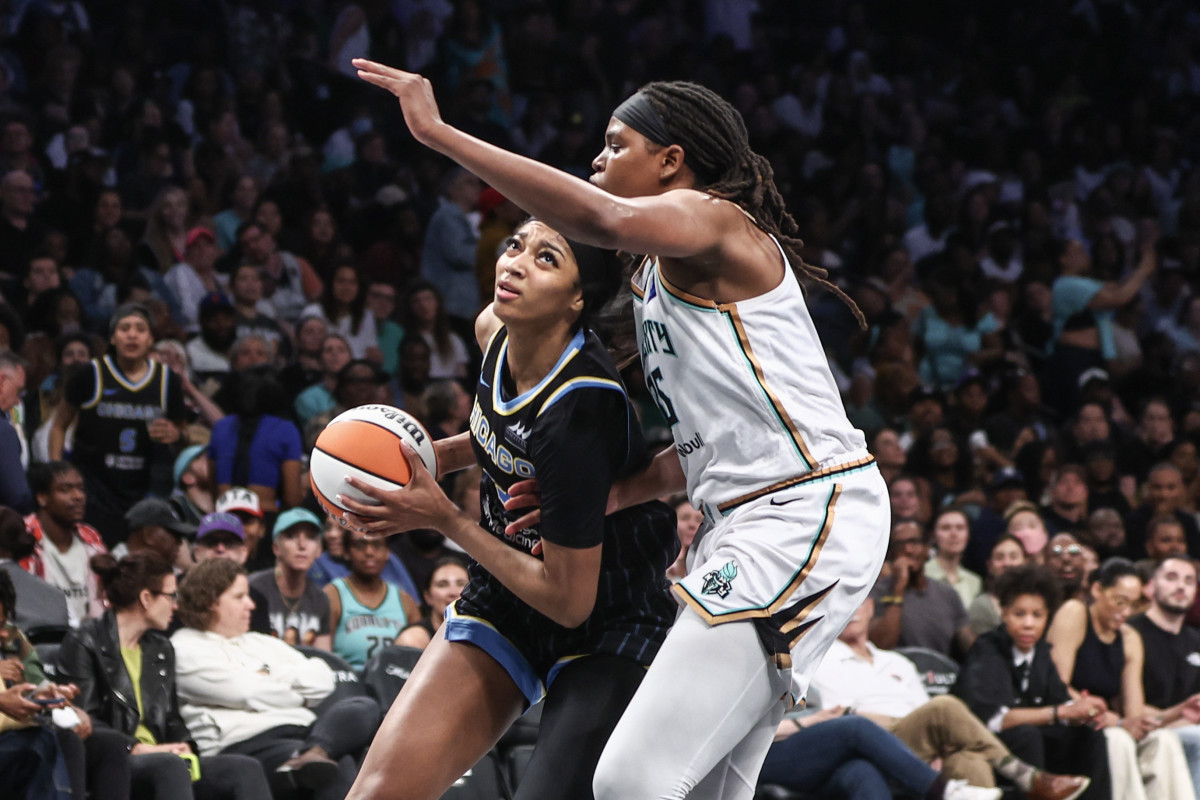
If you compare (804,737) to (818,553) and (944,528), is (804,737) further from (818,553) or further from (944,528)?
(818,553)

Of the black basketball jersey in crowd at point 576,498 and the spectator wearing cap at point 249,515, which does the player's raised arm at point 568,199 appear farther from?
the spectator wearing cap at point 249,515

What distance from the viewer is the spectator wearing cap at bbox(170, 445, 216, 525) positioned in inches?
313

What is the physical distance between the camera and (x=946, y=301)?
39.1 feet

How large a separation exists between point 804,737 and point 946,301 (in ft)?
19.4

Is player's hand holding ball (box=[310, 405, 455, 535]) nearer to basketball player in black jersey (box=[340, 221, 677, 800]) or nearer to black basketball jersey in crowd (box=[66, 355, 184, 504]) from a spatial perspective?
basketball player in black jersey (box=[340, 221, 677, 800])

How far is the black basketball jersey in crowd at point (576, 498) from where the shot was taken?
3.44 m

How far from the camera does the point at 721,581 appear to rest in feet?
10.5

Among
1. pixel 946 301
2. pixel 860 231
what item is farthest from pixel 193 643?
pixel 860 231

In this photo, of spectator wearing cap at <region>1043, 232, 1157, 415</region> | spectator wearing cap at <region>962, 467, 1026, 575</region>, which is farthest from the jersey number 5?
spectator wearing cap at <region>1043, 232, 1157, 415</region>

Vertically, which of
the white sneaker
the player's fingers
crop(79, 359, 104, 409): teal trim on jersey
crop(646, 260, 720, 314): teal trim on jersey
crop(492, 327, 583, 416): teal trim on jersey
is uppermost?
crop(646, 260, 720, 314): teal trim on jersey

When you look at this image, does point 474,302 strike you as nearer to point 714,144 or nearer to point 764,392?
point 714,144

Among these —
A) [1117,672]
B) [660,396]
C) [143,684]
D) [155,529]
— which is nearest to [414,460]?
[660,396]

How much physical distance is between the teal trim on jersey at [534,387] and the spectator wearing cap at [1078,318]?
9.03 meters

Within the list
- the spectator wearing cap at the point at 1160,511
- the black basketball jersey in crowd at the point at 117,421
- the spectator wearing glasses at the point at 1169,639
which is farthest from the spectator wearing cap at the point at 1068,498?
the black basketball jersey in crowd at the point at 117,421
